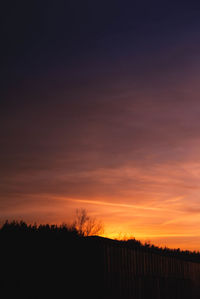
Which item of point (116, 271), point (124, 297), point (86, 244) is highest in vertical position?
point (86, 244)

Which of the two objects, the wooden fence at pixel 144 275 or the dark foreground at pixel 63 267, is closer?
the dark foreground at pixel 63 267

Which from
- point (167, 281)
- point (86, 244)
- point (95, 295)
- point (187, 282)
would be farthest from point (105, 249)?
point (187, 282)

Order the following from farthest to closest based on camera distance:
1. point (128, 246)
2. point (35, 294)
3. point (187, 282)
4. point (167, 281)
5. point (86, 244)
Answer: point (187, 282) → point (167, 281) → point (128, 246) → point (86, 244) → point (35, 294)

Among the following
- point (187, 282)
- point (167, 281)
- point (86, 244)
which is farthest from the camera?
point (187, 282)

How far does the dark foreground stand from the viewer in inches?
587

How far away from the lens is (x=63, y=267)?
1579 cm

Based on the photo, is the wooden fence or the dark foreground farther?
the wooden fence

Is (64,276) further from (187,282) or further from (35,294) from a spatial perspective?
(187,282)

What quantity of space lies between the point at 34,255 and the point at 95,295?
3.32m

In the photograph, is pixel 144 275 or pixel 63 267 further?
pixel 144 275

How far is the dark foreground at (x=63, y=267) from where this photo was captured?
1490 cm

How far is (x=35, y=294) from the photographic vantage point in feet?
48.5

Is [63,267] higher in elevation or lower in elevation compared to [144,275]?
higher

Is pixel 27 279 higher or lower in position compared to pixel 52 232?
lower
